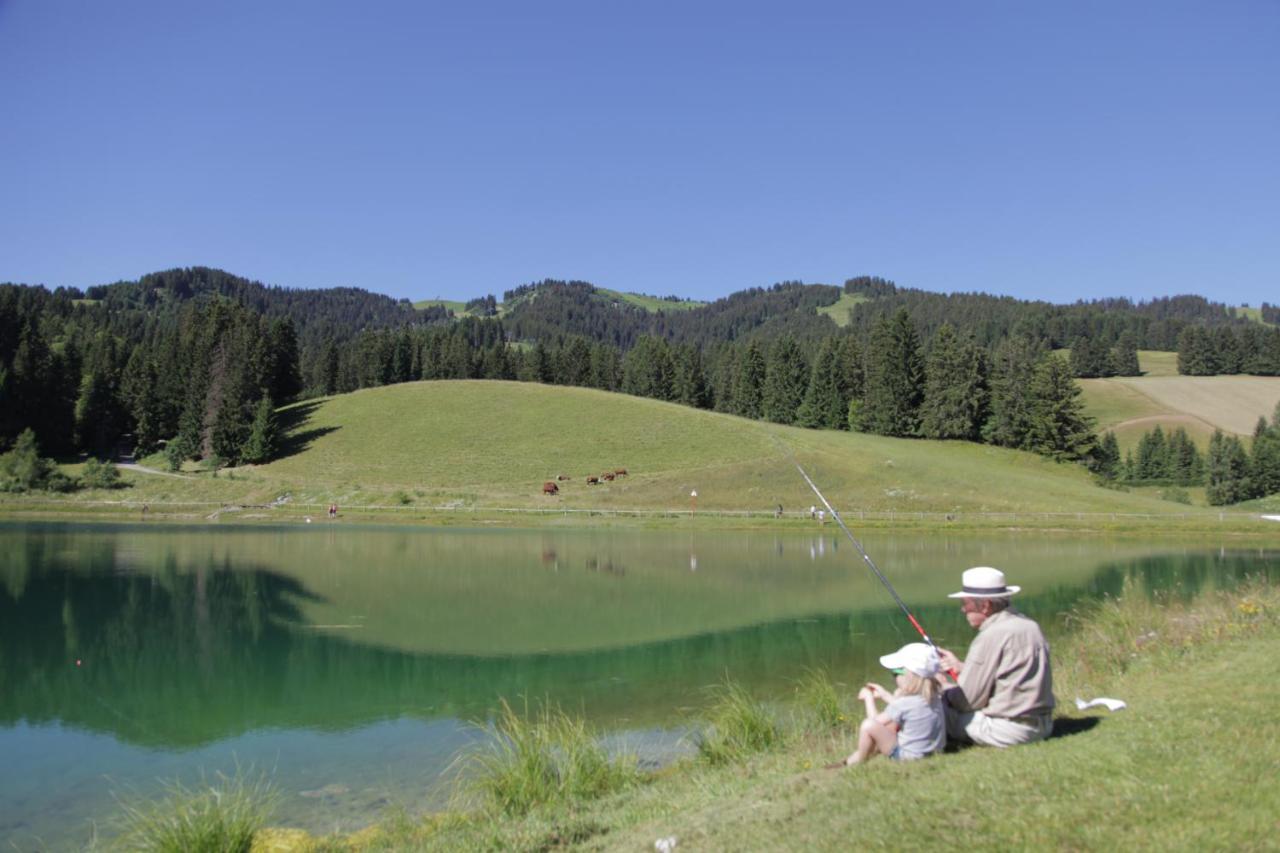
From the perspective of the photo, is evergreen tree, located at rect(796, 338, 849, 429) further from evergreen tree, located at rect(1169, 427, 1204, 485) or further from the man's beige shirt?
the man's beige shirt

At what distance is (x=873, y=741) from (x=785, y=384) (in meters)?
100

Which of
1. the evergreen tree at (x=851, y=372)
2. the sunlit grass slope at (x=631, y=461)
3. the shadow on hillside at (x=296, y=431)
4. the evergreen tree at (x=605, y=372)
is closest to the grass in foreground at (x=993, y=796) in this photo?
the sunlit grass slope at (x=631, y=461)

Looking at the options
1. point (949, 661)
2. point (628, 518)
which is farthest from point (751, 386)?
point (949, 661)

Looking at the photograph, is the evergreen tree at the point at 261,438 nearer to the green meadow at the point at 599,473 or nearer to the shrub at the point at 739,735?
the green meadow at the point at 599,473

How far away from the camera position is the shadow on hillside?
264 feet

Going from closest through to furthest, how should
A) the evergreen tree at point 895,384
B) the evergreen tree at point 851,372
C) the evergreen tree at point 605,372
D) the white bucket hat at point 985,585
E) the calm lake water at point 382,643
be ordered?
1. the white bucket hat at point 985,585
2. the calm lake water at point 382,643
3. the evergreen tree at point 895,384
4. the evergreen tree at point 851,372
5. the evergreen tree at point 605,372

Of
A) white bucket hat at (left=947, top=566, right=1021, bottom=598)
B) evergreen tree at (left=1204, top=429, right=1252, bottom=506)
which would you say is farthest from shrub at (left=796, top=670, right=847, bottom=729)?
evergreen tree at (left=1204, top=429, right=1252, bottom=506)

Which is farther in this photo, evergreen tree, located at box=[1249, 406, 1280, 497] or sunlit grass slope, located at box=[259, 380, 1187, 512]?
evergreen tree, located at box=[1249, 406, 1280, 497]

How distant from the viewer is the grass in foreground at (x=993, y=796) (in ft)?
18.7

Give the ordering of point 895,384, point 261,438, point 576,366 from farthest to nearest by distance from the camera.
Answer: point 576,366
point 895,384
point 261,438

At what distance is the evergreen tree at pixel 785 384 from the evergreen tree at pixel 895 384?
1218 centimetres

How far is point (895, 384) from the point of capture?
9225cm

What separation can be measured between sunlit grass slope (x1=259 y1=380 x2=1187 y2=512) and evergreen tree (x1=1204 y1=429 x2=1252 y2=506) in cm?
1451

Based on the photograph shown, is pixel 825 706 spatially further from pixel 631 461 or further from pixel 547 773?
pixel 631 461
